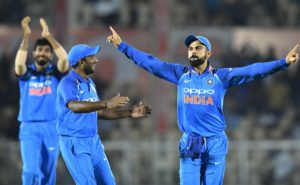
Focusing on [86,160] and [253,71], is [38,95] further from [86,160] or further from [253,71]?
[253,71]

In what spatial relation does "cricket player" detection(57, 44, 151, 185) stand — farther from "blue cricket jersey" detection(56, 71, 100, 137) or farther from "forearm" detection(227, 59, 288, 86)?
"forearm" detection(227, 59, 288, 86)

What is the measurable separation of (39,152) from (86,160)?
5.28 ft

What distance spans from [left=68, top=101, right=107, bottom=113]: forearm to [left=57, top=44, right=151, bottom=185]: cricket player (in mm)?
211

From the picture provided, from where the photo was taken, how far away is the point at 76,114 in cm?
880

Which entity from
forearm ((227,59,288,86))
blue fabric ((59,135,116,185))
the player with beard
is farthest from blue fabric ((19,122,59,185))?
forearm ((227,59,288,86))

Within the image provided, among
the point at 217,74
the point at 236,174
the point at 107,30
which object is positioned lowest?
the point at 236,174

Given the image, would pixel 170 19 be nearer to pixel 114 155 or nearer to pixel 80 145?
pixel 114 155

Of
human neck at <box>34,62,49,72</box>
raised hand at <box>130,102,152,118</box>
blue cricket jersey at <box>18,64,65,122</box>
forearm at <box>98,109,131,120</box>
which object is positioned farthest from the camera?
human neck at <box>34,62,49,72</box>

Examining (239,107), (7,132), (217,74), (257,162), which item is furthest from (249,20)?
(217,74)

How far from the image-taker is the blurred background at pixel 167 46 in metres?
17.2

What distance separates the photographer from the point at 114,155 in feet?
51.9

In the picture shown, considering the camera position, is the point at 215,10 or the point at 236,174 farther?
the point at 215,10

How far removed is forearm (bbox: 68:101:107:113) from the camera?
27.1 ft

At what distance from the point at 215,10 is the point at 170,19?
1.17 metres
